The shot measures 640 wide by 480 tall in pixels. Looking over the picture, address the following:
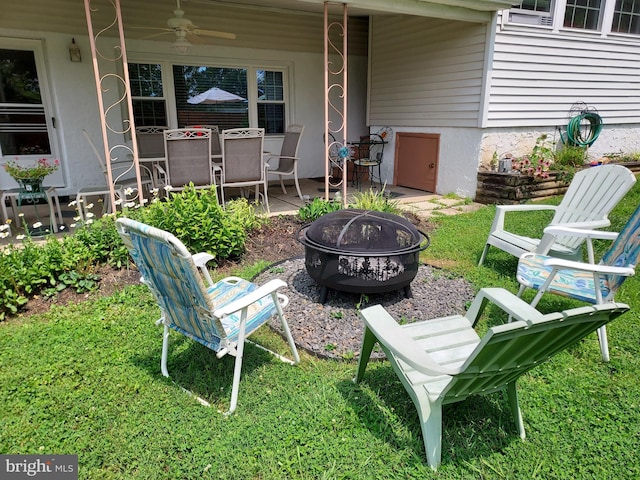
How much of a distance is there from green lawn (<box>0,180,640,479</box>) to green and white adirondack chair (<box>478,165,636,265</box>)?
83 cm

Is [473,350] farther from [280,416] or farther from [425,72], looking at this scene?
[425,72]

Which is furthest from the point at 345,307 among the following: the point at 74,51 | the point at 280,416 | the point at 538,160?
the point at 74,51

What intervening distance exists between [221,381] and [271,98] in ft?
20.8

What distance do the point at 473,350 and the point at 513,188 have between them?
482 centimetres

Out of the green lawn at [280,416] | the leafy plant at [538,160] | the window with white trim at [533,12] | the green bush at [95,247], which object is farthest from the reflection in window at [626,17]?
the green bush at [95,247]

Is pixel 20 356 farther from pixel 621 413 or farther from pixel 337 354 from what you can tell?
pixel 621 413

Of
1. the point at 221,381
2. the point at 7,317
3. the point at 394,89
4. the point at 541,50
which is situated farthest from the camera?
the point at 394,89

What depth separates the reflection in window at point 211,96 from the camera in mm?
6848

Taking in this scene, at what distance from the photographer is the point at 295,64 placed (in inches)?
302

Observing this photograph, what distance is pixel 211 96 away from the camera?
6688 millimetres

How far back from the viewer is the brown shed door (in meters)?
7.07

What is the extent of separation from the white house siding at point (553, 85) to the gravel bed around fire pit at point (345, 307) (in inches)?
143

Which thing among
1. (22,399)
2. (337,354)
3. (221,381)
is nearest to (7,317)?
(22,399)

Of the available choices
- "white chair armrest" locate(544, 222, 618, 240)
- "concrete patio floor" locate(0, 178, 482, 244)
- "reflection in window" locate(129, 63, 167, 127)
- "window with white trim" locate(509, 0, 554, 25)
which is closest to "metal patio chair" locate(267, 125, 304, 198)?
"concrete patio floor" locate(0, 178, 482, 244)
